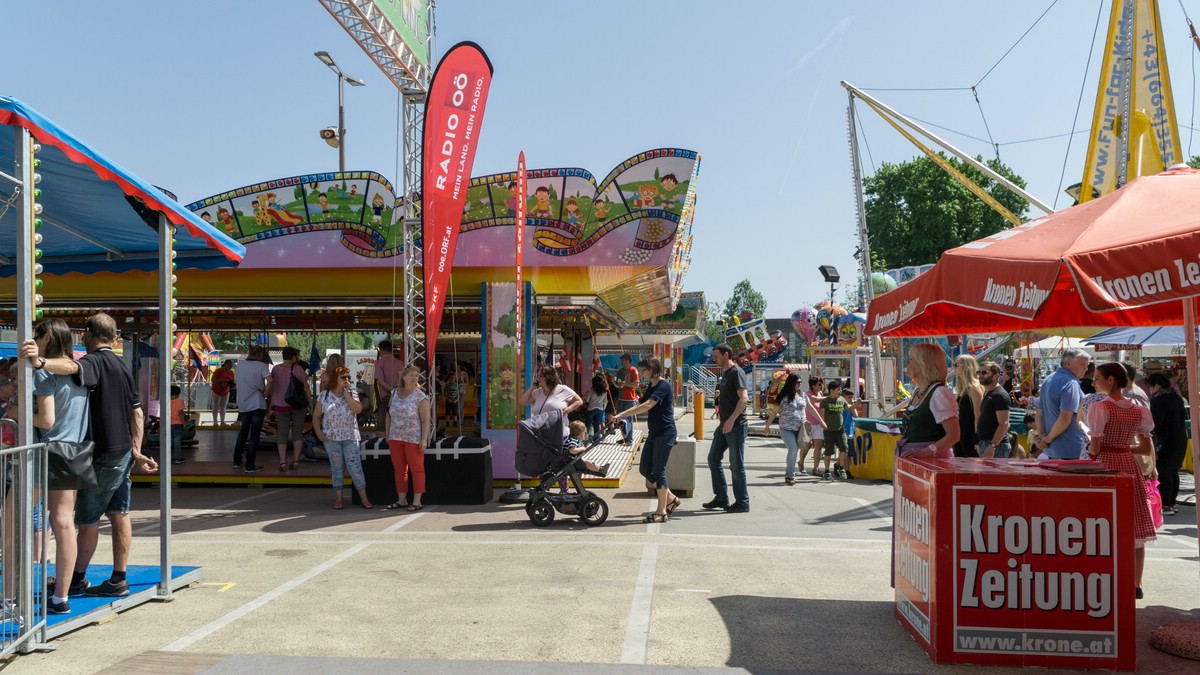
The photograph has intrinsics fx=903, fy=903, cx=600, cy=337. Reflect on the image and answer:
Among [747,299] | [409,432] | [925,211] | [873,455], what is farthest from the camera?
[747,299]

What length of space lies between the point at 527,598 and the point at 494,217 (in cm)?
724

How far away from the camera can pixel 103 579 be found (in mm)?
6305

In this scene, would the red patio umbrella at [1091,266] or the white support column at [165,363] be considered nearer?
the red patio umbrella at [1091,266]

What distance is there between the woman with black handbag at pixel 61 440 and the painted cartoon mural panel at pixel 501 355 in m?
7.06

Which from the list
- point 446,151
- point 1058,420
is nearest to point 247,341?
point 446,151

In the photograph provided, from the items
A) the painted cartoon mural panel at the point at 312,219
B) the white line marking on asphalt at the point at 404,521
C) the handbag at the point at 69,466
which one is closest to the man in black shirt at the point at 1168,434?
the white line marking on asphalt at the point at 404,521

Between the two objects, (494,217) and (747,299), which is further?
(747,299)

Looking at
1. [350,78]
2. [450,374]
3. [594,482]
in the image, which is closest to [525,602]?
[594,482]

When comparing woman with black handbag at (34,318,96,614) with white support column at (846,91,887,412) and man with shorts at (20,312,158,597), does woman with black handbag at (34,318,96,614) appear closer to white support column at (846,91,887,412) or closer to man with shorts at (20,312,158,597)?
man with shorts at (20,312,158,597)

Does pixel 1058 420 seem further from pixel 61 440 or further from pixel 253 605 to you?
pixel 61 440

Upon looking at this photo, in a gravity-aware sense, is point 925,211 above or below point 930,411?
above

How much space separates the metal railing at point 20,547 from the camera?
475 centimetres

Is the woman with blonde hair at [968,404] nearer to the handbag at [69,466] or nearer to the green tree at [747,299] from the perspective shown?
the handbag at [69,466]

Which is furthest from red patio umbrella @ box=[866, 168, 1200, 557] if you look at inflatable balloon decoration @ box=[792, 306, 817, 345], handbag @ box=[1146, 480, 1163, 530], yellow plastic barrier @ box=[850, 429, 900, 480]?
inflatable balloon decoration @ box=[792, 306, 817, 345]
